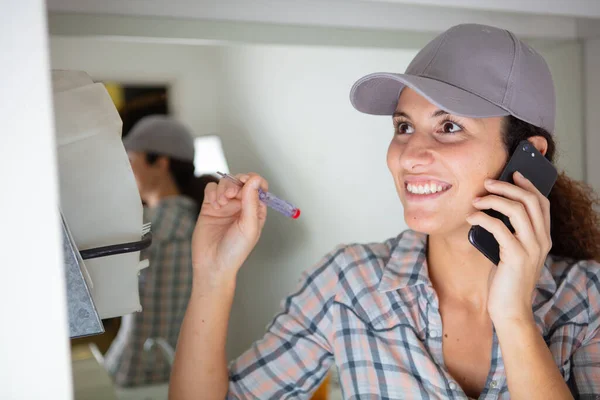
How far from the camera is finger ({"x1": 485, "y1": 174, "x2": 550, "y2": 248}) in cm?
86

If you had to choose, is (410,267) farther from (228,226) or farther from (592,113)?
(592,113)

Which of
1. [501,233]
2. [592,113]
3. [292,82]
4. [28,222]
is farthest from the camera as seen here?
[292,82]

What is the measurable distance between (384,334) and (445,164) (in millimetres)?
265

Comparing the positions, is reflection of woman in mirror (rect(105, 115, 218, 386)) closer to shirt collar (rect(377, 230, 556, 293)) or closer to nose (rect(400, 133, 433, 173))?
shirt collar (rect(377, 230, 556, 293))

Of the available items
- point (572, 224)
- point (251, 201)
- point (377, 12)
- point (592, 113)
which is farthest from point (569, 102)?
point (251, 201)

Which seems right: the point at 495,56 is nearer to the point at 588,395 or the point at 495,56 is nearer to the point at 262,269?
the point at 588,395

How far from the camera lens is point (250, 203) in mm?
910

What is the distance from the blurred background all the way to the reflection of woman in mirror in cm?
10

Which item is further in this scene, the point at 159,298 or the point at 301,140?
the point at 159,298

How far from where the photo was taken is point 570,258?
3.57 feet

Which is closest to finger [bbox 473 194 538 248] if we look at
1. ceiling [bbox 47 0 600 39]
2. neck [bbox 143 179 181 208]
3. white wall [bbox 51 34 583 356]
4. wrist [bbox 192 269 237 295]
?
ceiling [bbox 47 0 600 39]

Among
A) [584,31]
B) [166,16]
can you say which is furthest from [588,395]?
[166,16]

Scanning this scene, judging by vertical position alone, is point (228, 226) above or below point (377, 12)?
below

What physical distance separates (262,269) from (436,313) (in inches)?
24.3
